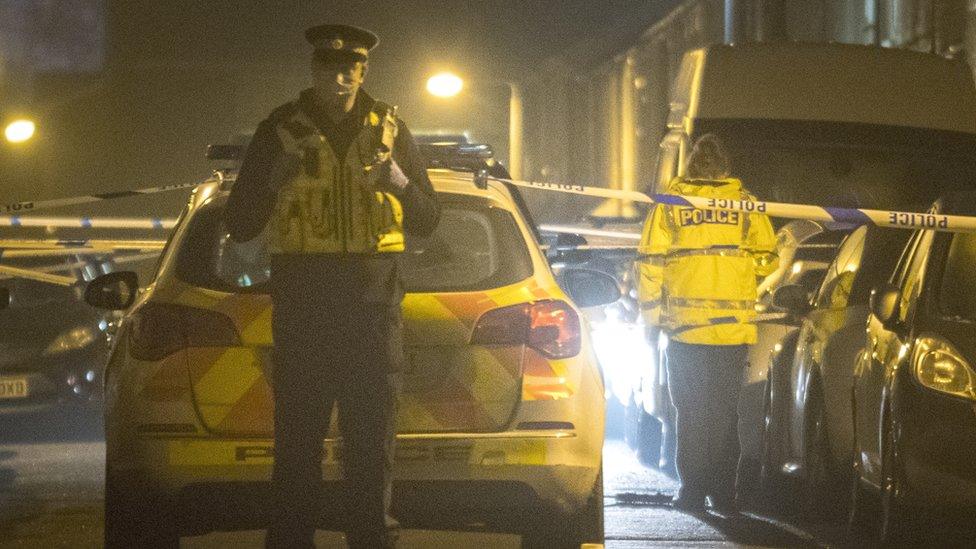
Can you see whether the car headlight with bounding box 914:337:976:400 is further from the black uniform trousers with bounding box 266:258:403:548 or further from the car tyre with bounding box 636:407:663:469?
the car tyre with bounding box 636:407:663:469

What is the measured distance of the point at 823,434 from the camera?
952 cm

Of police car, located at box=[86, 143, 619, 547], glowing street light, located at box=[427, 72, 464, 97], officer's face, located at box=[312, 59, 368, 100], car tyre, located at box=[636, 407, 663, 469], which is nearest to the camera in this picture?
officer's face, located at box=[312, 59, 368, 100]

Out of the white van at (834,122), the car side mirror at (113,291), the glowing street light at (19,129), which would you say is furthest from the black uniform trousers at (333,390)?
the glowing street light at (19,129)

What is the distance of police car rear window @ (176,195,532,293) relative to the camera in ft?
24.3

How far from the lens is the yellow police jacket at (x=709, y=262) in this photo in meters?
9.70

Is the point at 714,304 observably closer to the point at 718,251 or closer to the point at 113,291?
the point at 718,251

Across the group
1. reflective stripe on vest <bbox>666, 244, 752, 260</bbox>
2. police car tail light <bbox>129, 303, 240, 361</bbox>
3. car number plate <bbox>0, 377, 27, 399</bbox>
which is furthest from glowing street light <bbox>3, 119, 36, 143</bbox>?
police car tail light <bbox>129, 303, 240, 361</bbox>

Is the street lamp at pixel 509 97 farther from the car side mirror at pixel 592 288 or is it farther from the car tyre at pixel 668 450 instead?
the car side mirror at pixel 592 288

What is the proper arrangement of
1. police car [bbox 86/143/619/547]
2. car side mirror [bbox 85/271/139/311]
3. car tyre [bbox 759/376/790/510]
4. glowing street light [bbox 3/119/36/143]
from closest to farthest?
police car [bbox 86/143/619/547] < car side mirror [bbox 85/271/139/311] < car tyre [bbox 759/376/790/510] < glowing street light [bbox 3/119/36/143]

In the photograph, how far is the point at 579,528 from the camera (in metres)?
7.63

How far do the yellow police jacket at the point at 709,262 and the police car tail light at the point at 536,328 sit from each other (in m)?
2.27

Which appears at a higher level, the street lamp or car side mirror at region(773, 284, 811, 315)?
the street lamp

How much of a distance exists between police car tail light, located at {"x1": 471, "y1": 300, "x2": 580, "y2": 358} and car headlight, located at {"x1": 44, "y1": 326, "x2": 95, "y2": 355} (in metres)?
6.93

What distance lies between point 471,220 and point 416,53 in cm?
1708
